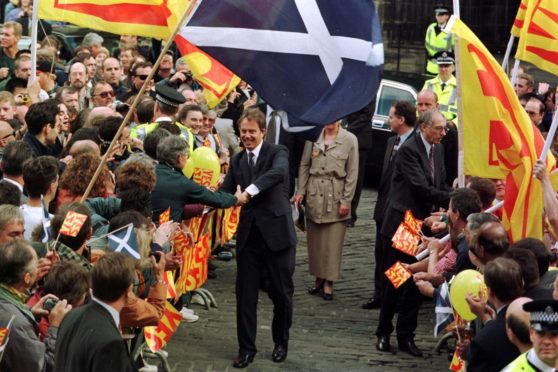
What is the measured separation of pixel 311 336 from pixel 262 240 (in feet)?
4.58

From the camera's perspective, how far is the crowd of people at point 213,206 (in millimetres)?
7996

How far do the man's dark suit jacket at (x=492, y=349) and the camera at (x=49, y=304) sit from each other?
8.09 ft

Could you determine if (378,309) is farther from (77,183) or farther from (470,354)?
(470,354)

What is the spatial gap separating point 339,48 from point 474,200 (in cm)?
156

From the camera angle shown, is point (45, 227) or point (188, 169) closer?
point (45, 227)

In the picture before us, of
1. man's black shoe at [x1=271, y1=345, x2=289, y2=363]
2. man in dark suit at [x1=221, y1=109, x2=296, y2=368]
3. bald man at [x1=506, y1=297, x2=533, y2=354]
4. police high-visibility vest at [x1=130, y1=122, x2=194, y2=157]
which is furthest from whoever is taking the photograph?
police high-visibility vest at [x1=130, y1=122, x2=194, y2=157]

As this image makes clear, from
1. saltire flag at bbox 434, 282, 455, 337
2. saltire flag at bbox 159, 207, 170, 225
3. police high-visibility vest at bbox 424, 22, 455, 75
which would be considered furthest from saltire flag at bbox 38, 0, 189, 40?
police high-visibility vest at bbox 424, 22, 455, 75

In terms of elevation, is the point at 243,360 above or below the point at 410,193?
below

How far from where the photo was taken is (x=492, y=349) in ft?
26.2

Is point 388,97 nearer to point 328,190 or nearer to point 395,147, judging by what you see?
point 328,190

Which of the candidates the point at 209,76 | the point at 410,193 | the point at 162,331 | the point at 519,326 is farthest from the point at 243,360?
the point at 519,326

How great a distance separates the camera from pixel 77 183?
1060 centimetres

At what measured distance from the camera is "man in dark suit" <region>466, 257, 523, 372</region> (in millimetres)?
7980

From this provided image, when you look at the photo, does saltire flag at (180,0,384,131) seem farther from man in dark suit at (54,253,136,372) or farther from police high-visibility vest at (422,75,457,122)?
police high-visibility vest at (422,75,457,122)
